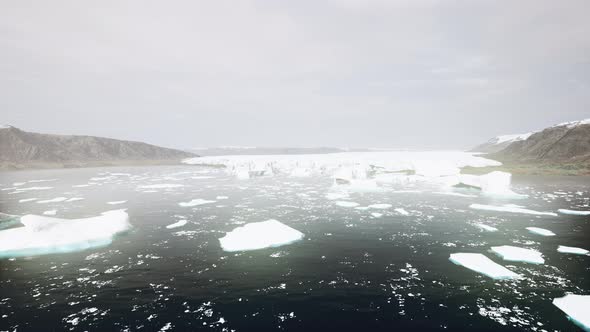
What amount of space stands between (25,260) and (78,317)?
777 cm

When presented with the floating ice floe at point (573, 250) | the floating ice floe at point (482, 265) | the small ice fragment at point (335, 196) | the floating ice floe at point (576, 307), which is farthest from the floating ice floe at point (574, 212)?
the floating ice floe at point (576, 307)

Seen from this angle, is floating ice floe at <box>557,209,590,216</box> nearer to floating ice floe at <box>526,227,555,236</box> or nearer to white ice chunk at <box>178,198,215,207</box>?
floating ice floe at <box>526,227,555,236</box>

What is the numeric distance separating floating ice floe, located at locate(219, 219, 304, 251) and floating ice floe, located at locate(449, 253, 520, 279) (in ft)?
26.8

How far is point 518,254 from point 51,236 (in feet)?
76.6

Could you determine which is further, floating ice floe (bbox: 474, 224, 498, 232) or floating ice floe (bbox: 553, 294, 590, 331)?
floating ice floe (bbox: 474, 224, 498, 232)

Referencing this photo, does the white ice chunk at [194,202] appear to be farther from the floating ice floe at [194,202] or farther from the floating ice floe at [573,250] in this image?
the floating ice floe at [573,250]

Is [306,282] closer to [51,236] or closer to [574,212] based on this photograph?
[51,236]

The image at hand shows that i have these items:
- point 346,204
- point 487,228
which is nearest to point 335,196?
point 346,204

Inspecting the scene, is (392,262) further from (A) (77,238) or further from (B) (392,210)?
(A) (77,238)

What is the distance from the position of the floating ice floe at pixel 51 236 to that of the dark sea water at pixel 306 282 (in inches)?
29.2

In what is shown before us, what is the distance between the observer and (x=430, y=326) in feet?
28.4

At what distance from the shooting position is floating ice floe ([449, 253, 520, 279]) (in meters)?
12.0

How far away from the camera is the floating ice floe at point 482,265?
1202cm

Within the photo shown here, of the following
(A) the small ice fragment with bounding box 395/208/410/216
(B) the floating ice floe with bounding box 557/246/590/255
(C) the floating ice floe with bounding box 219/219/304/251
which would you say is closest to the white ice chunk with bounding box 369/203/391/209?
(A) the small ice fragment with bounding box 395/208/410/216
